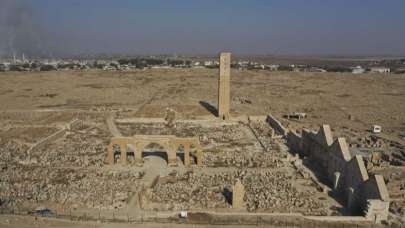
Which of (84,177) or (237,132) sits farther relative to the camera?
(237,132)

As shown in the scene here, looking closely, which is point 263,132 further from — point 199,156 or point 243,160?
point 199,156

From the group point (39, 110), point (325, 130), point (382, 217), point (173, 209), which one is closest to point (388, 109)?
point (325, 130)

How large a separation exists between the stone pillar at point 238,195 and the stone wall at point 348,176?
218 inches

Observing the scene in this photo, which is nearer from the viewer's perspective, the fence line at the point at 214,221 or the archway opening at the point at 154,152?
the fence line at the point at 214,221

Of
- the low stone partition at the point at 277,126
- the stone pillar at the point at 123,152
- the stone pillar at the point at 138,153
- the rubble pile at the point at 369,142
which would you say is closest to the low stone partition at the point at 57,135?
the stone pillar at the point at 123,152

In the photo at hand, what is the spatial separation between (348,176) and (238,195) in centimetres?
651

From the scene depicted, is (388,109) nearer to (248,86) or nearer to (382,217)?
(248,86)

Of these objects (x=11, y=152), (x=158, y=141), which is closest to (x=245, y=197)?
(x=158, y=141)

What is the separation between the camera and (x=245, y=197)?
20.4 metres

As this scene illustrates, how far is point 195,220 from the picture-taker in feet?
57.1

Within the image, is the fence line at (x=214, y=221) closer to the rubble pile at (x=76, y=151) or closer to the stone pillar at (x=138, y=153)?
the rubble pile at (x=76, y=151)

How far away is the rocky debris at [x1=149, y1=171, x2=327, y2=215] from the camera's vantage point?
19344mm

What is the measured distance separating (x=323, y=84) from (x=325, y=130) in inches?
2154

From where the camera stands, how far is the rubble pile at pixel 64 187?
19.6 m
